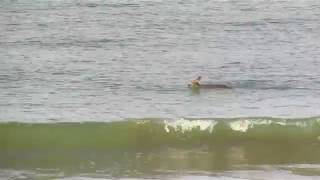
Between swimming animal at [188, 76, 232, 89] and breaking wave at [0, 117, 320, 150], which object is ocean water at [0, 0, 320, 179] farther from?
swimming animal at [188, 76, 232, 89]

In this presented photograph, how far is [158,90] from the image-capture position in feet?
68.0

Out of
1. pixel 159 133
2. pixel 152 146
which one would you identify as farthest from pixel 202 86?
pixel 152 146

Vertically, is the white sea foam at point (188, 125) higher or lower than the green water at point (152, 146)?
higher

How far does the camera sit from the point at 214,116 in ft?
54.5

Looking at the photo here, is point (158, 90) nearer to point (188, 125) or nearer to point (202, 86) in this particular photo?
point (202, 86)

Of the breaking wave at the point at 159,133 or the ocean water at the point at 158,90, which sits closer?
the ocean water at the point at 158,90

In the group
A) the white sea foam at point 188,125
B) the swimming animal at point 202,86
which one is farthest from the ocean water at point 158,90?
the swimming animal at point 202,86

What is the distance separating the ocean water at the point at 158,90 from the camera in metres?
12.2

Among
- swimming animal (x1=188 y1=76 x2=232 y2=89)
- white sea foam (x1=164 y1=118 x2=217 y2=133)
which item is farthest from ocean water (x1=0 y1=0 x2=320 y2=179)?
swimming animal (x1=188 y1=76 x2=232 y2=89)

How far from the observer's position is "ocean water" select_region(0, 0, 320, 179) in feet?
40.1

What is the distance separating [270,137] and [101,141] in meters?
2.68

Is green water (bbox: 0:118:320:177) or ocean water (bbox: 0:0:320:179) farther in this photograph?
ocean water (bbox: 0:0:320:179)

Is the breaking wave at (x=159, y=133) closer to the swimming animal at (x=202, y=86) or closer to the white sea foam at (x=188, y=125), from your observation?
the white sea foam at (x=188, y=125)

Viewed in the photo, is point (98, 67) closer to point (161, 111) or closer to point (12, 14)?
point (161, 111)
